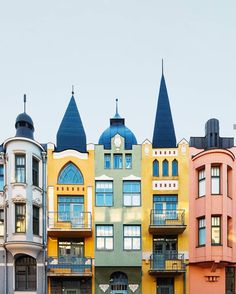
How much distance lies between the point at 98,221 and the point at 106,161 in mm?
4622

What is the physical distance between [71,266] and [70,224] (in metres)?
3.01

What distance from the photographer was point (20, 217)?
34938mm

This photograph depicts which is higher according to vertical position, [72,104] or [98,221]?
[72,104]

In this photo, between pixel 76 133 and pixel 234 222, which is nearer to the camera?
pixel 234 222

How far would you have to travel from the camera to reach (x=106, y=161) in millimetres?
37219

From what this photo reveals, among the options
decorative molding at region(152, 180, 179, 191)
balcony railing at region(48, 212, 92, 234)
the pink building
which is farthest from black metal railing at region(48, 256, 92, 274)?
the pink building

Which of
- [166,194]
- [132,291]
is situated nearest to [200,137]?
[166,194]

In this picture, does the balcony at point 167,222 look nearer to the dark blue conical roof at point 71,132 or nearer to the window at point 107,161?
the window at point 107,161

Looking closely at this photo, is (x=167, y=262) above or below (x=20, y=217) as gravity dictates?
below

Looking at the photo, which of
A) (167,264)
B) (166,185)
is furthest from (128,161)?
(167,264)

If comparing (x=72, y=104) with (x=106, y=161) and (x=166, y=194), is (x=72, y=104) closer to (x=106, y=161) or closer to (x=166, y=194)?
(x=106, y=161)

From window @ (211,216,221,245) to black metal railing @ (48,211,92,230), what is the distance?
894cm

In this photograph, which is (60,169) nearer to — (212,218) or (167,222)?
(167,222)

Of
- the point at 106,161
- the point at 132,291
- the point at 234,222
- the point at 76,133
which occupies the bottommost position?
the point at 132,291
